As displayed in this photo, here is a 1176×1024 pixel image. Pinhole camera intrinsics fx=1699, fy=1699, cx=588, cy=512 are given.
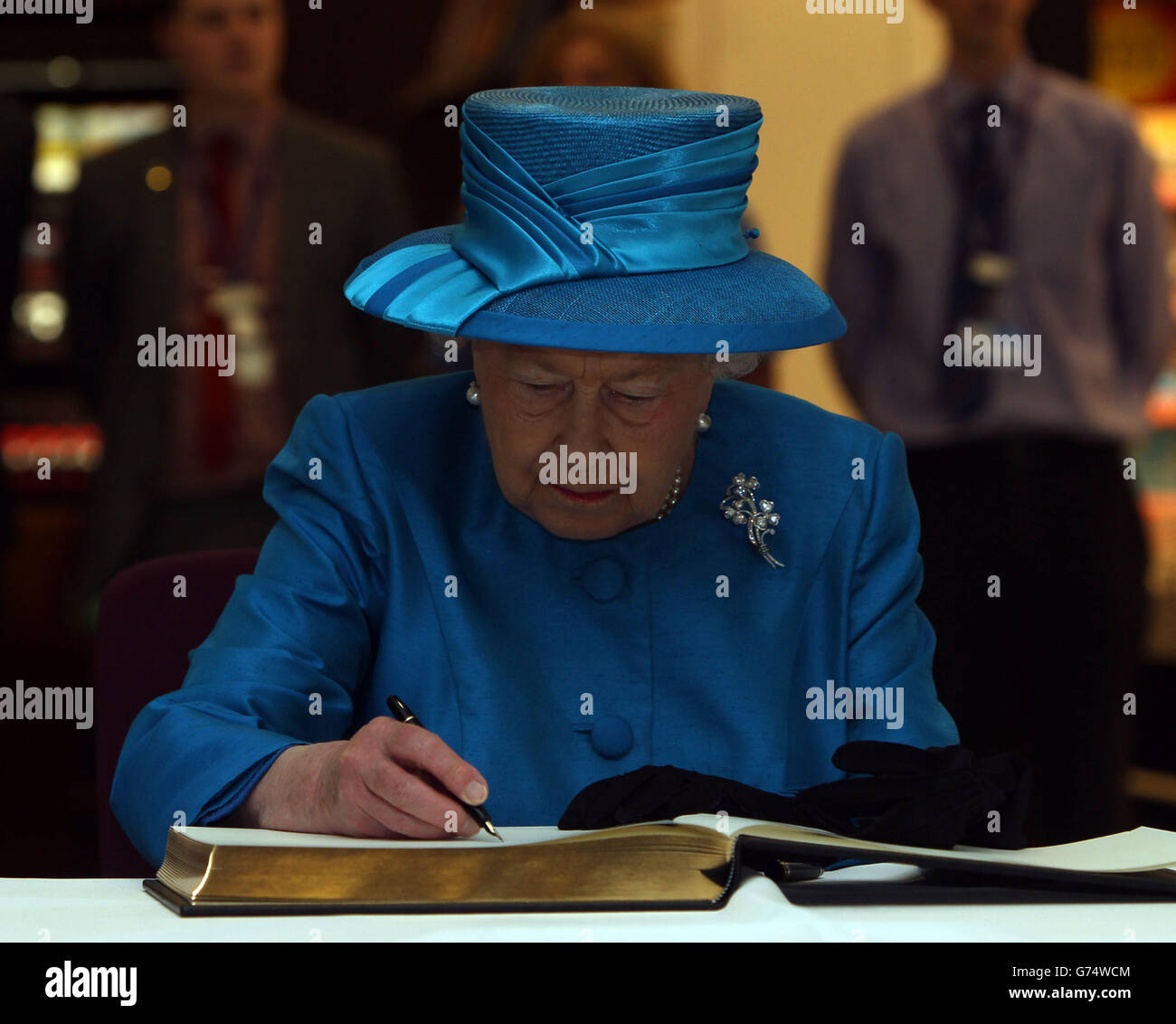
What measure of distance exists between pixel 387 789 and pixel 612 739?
0.40 metres

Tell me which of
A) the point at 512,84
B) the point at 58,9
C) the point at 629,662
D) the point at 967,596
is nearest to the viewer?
the point at 629,662

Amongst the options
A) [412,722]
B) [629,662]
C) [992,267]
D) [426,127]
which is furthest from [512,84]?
[412,722]

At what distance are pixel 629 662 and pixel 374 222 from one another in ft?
6.61

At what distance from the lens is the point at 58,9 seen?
14.5 feet

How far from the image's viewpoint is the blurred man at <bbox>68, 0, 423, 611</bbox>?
11.0 ft

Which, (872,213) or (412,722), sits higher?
(872,213)

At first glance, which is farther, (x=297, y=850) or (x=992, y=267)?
(x=992, y=267)

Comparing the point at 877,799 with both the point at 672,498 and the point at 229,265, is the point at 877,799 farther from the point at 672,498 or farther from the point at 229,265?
the point at 229,265

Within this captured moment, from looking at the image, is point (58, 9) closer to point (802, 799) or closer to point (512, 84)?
point (512, 84)

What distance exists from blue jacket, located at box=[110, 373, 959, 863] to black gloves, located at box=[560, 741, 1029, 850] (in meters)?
0.23

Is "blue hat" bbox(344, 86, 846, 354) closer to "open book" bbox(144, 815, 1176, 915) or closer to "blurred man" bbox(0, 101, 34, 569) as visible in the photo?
"open book" bbox(144, 815, 1176, 915)

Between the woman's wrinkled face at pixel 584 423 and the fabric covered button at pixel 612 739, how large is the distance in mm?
183

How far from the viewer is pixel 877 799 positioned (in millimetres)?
1271

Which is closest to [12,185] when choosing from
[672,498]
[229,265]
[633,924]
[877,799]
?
[229,265]
